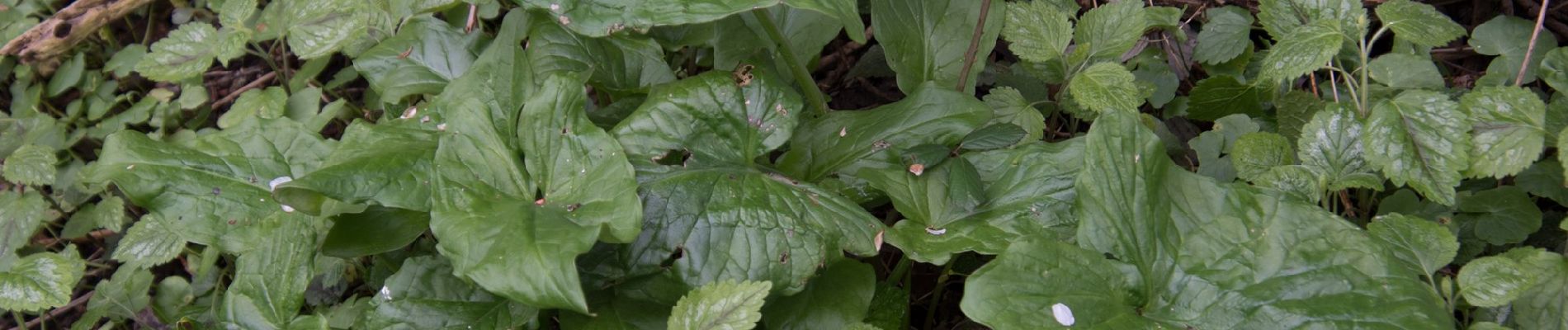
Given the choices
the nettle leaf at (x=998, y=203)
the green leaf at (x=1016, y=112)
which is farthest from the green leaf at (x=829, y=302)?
the green leaf at (x=1016, y=112)

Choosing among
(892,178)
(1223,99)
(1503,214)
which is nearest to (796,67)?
(892,178)

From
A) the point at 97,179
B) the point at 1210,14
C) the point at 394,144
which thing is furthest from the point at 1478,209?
the point at 97,179

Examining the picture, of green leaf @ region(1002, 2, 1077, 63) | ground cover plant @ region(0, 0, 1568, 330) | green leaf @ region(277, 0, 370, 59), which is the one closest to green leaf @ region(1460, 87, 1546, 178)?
ground cover plant @ region(0, 0, 1568, 330)

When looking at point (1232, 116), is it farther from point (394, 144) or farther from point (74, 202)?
point (74, 202)

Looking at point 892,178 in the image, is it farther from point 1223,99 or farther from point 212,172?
point 212,172

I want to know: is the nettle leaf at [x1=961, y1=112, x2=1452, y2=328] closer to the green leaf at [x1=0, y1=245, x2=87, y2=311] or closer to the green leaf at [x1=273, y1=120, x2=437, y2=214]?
the green leaf at [x1=273, y1=120, x2=437, y2=214]
